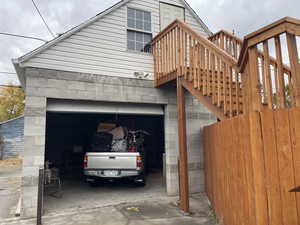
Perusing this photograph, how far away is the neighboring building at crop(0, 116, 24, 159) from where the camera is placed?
16.6 m

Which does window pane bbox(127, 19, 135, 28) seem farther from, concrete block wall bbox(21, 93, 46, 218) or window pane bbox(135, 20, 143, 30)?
concrete block wall bbox(21, 93, 46, 218)

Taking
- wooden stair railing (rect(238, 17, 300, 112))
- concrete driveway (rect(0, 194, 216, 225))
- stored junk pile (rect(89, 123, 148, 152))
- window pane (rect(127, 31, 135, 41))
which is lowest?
concrete driveway (rect(0, 194, 216, 225))

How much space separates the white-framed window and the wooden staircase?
42 centimetres

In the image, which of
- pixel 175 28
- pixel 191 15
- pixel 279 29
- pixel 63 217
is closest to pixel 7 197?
pixel 63 217

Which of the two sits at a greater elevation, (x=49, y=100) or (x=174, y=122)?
(x=49, y=100)

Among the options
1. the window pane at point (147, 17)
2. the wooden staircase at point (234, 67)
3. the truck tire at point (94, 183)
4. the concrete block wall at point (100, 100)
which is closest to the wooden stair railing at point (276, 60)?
the wooden staircase at point (234, 67)

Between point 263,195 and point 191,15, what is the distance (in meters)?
7.03

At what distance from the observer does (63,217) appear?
15.3ft

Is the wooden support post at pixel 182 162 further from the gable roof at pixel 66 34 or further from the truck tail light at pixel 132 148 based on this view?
the gable roof at pixel 66 34

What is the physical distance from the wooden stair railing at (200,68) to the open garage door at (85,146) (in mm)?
1515

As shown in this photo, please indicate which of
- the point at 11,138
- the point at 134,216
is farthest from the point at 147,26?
the point at 11,138

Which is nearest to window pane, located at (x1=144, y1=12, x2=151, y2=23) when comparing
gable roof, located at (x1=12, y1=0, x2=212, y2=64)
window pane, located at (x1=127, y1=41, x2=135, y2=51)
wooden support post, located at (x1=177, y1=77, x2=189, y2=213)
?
gable roof, located at (x1=12, y1=0, x2=212, y2=64)

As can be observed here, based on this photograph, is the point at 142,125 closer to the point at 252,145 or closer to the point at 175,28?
the point at 175,28

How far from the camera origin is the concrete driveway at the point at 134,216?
4.34m
